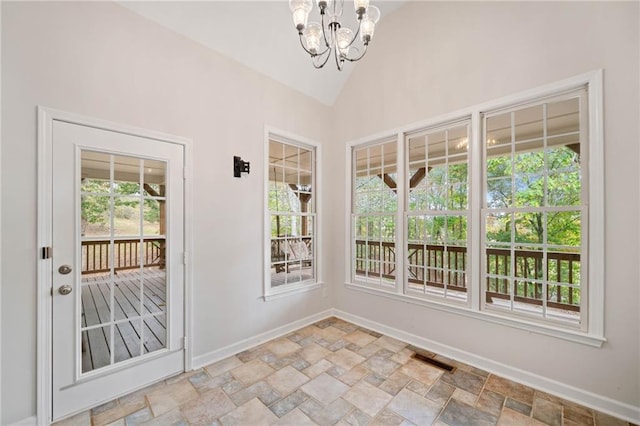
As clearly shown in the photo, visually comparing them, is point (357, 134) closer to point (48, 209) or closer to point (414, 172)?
point (414, 172)

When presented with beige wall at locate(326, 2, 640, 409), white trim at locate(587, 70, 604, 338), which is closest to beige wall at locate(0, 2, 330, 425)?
beige wall at locate(326, 2, 640, 409)

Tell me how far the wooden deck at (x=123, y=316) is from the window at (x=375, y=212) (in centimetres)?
241

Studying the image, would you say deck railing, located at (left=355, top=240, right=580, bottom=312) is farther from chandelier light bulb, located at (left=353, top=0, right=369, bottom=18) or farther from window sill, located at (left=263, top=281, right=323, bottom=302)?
chandelier light bulb, located at (left=353, top=0, right=369, bottom=18)

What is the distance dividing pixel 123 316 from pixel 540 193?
378 centimetres

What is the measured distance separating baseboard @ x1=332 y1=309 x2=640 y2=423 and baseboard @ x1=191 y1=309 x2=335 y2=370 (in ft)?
3.23

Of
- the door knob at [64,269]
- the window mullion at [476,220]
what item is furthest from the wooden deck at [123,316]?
the window mullion at [476,220]

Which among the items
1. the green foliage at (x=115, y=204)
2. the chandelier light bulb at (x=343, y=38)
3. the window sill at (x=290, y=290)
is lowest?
the window sill at (x=290, y=290)

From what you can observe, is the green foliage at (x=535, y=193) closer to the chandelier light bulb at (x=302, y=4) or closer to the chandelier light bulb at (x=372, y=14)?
the chandelier light bulb at (x=372, y=14)

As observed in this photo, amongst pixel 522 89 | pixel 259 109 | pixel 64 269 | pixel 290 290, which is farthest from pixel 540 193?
pixel 64 269

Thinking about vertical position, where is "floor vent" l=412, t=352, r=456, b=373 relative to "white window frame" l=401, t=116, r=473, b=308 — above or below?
below

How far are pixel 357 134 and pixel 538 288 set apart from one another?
2.76 metres

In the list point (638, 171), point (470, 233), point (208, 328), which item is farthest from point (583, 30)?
point (208, 328)

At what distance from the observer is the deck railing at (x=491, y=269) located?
2.58 m

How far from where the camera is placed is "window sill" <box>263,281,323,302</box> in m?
3.18
